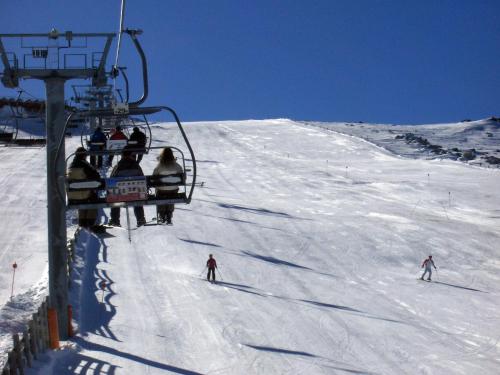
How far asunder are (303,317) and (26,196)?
24508 millimetres

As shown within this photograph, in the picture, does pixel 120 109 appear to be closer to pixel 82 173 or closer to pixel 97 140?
pixel 82 173

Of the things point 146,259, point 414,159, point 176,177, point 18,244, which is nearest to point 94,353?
Result: point 176,177

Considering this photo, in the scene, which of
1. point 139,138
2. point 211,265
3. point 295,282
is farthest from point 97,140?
point 295,282

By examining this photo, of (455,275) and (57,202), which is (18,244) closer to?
(57,202)

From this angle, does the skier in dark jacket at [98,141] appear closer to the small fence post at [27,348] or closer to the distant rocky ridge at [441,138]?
the small fence post at [27,348]

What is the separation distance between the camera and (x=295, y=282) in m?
21.3

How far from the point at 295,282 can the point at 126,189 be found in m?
13.1

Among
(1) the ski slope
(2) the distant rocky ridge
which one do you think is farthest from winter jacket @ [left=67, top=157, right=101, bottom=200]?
(2) the distant rocky ridge

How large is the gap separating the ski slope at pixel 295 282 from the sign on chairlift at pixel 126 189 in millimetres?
3296

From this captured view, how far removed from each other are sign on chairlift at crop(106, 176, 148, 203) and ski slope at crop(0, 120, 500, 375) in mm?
3296

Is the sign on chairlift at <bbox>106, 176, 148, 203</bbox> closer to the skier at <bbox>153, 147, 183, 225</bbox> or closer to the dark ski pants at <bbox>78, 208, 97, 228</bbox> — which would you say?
the skier at <bbox>153, 147, 183, 225</bbox>

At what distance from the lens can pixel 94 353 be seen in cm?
1318

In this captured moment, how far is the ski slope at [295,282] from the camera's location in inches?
549

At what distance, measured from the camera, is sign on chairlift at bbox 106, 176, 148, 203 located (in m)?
9.02
